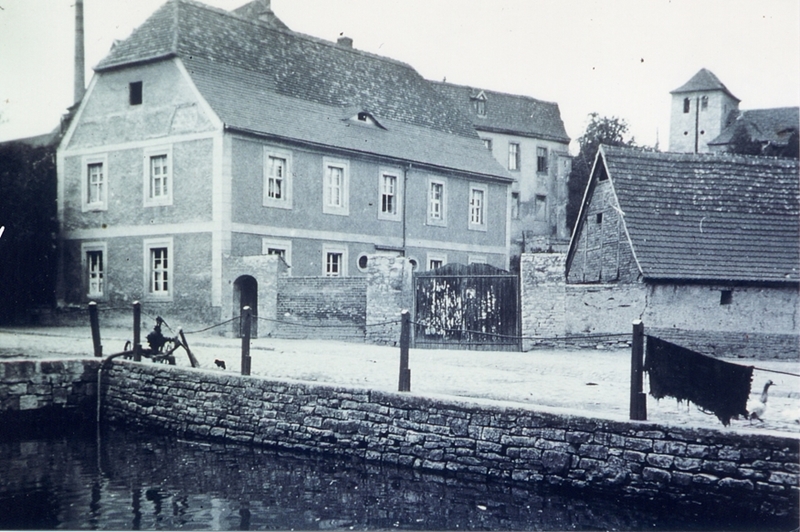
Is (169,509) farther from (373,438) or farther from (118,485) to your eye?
(373,438)

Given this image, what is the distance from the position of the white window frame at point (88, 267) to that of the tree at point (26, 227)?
1.25m

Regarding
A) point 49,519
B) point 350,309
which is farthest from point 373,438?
point 350,309

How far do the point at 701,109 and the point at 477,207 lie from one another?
38567mm

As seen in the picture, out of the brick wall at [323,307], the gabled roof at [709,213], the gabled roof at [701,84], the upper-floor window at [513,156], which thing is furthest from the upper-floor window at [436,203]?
the gabled roof at [701,84]

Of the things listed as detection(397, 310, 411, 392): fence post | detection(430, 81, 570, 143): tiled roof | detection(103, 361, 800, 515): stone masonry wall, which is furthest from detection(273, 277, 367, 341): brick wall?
detection(430, 81, 570, 143): tiled roof

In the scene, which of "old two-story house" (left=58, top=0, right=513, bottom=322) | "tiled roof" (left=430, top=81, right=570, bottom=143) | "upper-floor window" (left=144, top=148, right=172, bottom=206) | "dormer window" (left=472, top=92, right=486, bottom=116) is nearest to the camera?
"old two-story house" (left=58, top=0, right=513, bottom=322)

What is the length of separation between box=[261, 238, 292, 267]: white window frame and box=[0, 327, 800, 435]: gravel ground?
13.7 ft

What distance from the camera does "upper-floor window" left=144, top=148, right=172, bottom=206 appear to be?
25.8 meters

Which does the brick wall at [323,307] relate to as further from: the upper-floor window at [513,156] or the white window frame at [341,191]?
the upper-floor window at [513,156]

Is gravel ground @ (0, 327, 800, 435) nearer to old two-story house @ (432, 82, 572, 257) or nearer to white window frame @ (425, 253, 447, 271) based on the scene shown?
white window frame @ (425, 253, 447, 271)

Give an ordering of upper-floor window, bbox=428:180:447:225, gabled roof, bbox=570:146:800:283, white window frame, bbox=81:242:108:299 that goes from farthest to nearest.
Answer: upper-floor window, bbox=428:180:447:225, white window frame, bbox=81:242:108:299, gabled roof, bbox=570:146:800:283

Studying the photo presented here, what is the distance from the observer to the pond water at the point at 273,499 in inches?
341

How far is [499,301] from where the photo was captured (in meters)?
19.7

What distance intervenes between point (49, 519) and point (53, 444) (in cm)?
429
